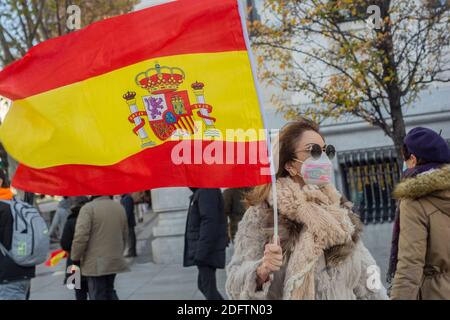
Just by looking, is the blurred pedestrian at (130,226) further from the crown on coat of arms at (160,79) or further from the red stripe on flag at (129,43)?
the crown on coat of arms at (160,79)

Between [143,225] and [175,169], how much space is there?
17.6 meters

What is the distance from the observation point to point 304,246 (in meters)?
3.57

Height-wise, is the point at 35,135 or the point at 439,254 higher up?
the point at 35,135

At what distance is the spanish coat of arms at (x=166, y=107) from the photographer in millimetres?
3941

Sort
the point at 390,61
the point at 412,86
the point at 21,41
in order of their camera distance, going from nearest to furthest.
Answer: the point at 390,61 → the point at 412,86 → the point at 21,41

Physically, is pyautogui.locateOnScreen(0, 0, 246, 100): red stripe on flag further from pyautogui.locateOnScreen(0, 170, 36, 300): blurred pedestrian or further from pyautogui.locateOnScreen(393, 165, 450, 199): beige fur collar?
pyautogui.locateOnScreen(0, 170, 36, 300): blurred pedestrian

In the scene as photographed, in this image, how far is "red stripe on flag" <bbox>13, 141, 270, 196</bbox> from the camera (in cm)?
384

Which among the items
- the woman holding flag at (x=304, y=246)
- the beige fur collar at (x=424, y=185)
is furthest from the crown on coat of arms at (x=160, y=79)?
the beige fur collar at (x=424, y=185)

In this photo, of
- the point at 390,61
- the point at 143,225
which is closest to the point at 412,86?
the point at 390,61

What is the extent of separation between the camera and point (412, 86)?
383 inches

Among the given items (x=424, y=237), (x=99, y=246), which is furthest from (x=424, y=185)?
(x=99, y=246)

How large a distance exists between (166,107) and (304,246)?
1.07 meters

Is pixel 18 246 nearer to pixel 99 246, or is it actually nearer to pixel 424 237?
pixel 99 246
